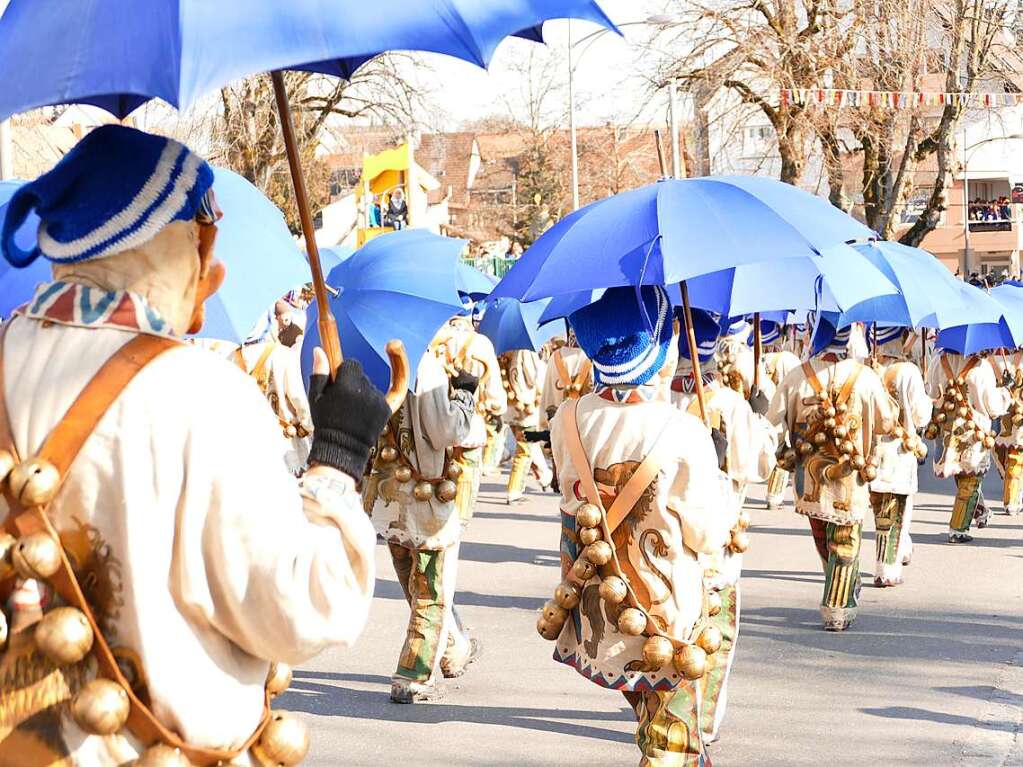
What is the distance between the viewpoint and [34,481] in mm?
2512

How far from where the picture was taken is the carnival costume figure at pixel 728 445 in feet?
21.8

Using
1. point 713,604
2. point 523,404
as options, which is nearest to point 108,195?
point 713,604

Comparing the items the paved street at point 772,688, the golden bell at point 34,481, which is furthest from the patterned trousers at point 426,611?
the golden bell at point 34,481

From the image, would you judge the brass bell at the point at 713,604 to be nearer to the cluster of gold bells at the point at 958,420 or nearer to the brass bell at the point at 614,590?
the brass bell at the point at 614,590

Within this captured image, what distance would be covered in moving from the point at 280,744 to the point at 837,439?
6.86 m

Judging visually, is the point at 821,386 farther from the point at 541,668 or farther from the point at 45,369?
the point at 45,369

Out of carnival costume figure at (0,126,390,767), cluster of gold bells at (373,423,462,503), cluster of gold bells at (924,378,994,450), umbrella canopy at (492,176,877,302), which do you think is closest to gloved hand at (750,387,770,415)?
cluster of gold bells at (373,423,462,503)

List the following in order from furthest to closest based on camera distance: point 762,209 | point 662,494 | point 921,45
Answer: point 921,45 < point 762,209 < point 662,494

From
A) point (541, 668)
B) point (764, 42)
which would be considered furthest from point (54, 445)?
point (764, 42)

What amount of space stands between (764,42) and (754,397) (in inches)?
639

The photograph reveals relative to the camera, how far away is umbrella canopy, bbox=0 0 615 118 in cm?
258

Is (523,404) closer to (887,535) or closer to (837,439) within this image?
(887,535)

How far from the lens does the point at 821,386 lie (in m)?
9.12

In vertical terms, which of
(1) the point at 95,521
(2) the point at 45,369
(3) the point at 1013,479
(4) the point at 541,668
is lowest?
(3) the point at 1013,479
